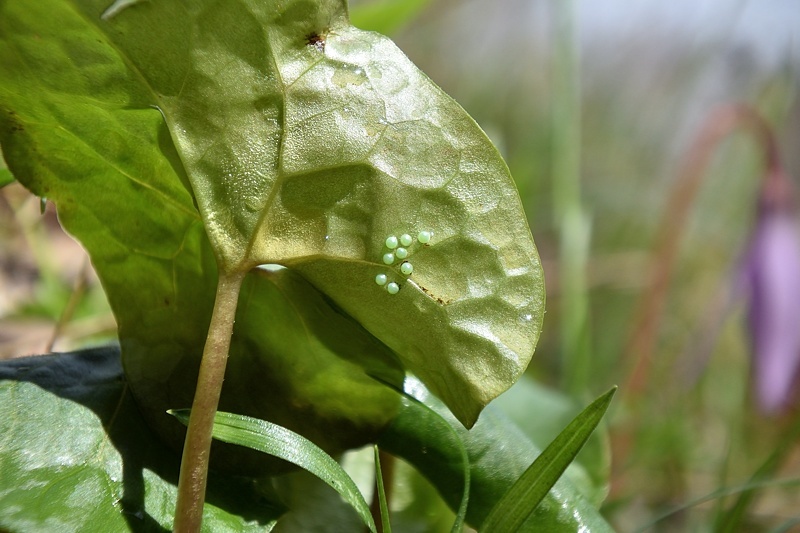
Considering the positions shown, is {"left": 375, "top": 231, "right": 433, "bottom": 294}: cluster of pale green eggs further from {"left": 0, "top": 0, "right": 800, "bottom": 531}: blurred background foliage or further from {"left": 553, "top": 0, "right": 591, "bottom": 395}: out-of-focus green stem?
{"left": 553, "top": 0, "right": 591, "bottom": 395}: out-of-focus green stem

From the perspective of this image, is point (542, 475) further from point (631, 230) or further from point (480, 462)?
point (631, 230)

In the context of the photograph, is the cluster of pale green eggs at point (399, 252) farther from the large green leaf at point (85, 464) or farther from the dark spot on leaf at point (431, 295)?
the large green leaf at point (85, 464)

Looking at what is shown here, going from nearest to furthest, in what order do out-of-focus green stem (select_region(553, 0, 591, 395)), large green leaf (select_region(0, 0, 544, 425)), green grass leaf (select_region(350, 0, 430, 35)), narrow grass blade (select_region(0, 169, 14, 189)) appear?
large green leaf (select_region(0, 0, 544, 425))
narrow grass blade (select_region(0, 169, 14, 189))
green grass leaf (select_region(350, 0, 430, 35))
out-of-focus green stem (select_region(553, 0, 591, 395))

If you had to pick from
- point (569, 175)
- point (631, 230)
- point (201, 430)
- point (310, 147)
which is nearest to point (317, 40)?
point (310, 147)

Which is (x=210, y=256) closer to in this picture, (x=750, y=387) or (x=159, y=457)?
(x=159, y=457)

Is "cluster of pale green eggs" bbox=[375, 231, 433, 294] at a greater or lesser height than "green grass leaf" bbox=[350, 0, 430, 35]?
lesser

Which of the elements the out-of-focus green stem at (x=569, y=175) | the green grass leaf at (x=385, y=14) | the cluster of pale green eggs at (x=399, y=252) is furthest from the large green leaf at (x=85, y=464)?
the out-of-focus green stem at (x=569, y=175)

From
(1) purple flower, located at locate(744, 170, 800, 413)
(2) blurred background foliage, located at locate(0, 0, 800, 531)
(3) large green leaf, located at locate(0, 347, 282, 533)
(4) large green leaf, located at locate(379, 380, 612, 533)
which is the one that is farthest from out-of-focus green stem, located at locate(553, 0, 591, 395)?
(3) large green leaf, located at locate(0, 347, 282, 533)
